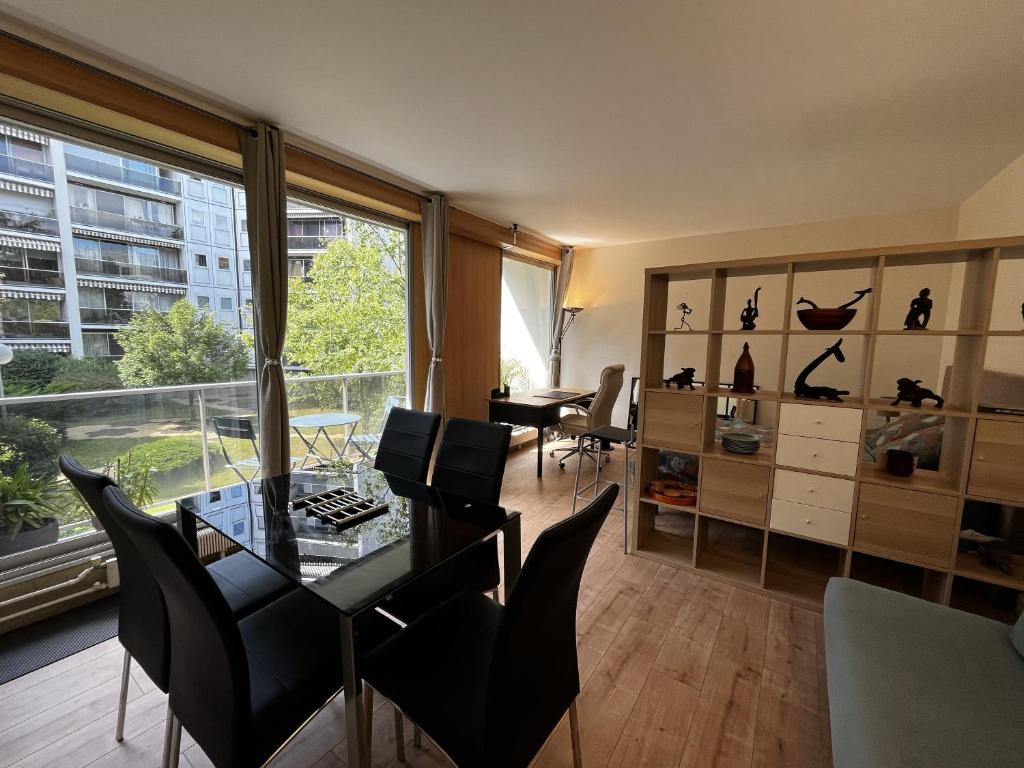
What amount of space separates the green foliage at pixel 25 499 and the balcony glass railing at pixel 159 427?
7 centimetres

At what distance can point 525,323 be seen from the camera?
5.84 m

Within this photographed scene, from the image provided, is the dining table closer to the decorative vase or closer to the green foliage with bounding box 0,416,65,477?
the green foliage with bounding box 0,416,65,477

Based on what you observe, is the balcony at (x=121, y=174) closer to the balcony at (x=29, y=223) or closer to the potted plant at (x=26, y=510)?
the balcony at (x=29, y=223)

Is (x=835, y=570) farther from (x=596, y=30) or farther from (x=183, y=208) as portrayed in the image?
(x=183, y=208)

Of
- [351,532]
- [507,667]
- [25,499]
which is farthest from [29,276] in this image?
[507,667]

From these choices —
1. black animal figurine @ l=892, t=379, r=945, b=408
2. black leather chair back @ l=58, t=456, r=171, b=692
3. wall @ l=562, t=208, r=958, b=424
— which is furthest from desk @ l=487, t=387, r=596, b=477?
black leather chair back @ l=58, t=456, r=171, b=692

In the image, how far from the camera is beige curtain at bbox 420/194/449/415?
3.73m

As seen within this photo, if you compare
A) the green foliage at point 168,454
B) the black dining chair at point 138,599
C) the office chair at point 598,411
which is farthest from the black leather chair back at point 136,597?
the office chair at point 598,411

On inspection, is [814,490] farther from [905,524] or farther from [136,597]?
[136,597]

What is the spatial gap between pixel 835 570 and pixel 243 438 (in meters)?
3.88

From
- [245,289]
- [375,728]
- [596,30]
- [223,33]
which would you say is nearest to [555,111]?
[596,30]

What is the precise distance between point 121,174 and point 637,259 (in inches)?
197

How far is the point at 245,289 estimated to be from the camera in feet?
9.53

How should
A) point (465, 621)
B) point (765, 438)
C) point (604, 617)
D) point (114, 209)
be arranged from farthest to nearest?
point (765, 438) < point (114, 209) < point (604, 617) < point (465, 621)
